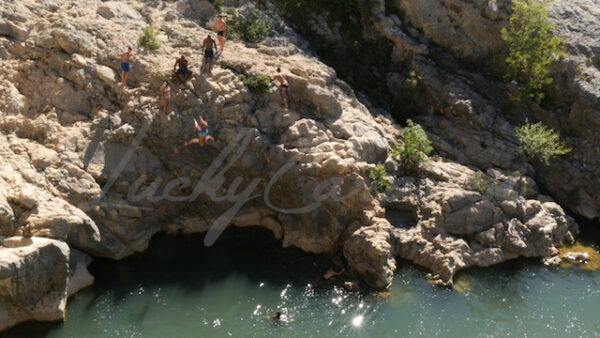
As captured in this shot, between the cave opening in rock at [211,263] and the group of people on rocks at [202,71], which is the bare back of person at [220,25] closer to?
the group of people on rocks at [202,71]

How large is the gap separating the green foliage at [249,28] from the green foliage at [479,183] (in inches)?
516

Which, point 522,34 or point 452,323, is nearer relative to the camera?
point 452,323

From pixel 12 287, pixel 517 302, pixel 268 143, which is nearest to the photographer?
pixel 12 287

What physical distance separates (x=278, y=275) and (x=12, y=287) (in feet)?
33.4

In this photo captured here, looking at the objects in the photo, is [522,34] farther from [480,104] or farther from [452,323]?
[452,323]

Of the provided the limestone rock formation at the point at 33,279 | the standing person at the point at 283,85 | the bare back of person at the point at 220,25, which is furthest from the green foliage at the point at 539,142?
the limestone rock formation at the point at 33,279

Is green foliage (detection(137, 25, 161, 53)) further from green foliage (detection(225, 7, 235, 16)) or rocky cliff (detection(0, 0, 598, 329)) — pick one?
green foliage (detection(225, 7, 235, 16))

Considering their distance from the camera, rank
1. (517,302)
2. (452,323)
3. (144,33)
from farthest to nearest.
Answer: (144,33) < (517,302) < (452,323)

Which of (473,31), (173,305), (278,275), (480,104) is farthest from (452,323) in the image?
(473,31)

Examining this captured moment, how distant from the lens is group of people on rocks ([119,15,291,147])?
2456 cm

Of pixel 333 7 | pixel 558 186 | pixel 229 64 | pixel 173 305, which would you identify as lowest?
pixel 173 305

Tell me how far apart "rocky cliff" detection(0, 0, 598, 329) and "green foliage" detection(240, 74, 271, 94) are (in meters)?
0.31

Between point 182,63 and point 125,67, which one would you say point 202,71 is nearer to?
point 182,63

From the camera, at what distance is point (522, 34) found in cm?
2944
